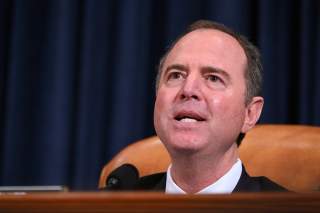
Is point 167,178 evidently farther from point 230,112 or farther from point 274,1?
point 274,1

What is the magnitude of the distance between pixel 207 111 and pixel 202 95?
0.04m

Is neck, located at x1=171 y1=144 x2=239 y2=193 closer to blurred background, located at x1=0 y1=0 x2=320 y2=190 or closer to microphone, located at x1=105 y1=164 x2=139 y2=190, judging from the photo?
microphone, located at x1=105 y1=164 x2=139 y2=190

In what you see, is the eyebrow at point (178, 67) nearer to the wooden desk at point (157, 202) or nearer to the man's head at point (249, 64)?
the man's head at point (249, 64)

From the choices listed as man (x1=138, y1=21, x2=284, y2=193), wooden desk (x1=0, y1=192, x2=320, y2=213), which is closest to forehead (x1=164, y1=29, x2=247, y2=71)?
man (x1=138, y1=21, x2=284, y2=193)

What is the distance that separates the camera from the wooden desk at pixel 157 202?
37cm

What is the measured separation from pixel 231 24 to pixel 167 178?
733 mm

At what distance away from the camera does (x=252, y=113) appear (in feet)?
4.15

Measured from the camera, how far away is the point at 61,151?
191 centimetres

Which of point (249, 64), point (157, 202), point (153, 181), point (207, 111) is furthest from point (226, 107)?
point (157, 202)

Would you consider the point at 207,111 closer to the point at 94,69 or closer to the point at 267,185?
the point at 267,185

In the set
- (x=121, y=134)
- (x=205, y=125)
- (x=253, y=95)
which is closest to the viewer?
(x=205, y=125)

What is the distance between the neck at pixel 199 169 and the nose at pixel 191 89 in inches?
5.1

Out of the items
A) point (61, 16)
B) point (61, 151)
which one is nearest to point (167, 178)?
point (61, 151)

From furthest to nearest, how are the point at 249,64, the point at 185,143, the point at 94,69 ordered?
the point at 94,69
the point at 249,64
the point at 185,143
